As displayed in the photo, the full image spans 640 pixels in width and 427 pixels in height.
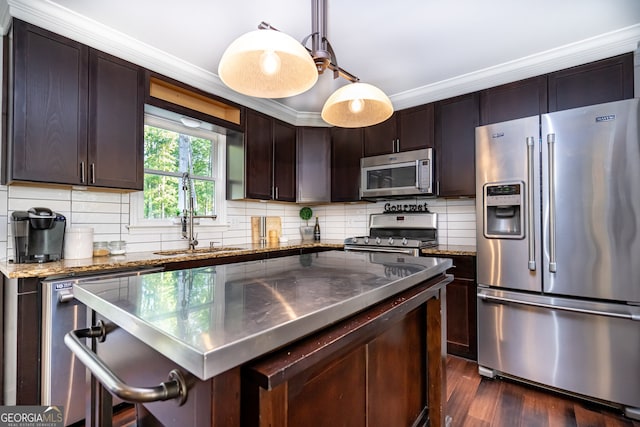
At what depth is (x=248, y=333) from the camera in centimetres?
58

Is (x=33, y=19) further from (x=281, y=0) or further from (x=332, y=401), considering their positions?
(x=332, y=401)

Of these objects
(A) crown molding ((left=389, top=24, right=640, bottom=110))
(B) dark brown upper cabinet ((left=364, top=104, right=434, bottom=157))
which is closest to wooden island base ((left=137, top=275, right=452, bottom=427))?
(B) dark brown upper cabinet ((left=364, top=104, right=434, bottom=157))

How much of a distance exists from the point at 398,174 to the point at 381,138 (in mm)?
475

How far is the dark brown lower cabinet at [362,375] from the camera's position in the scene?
62cm

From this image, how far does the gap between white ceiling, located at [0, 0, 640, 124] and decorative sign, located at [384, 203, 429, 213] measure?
1274 mm

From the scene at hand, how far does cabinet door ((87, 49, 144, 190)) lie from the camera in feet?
6.97

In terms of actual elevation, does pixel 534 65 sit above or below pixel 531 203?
above

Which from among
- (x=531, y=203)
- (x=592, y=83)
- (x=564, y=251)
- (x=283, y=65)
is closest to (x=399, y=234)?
(x=531, y=203)

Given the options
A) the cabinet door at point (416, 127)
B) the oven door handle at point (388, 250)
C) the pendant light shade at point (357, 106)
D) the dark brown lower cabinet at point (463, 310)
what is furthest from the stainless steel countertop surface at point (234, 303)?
the cabinet door at point (416, 127)

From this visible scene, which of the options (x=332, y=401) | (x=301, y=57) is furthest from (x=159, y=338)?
(x=301, y=57)

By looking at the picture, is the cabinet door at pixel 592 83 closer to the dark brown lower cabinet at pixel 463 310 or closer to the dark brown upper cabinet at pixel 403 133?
the dark brown upper cabinet at pixel 403 133

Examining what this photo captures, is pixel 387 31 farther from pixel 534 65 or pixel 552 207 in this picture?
pixel 552 207

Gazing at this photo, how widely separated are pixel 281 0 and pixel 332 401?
2100 millimetres

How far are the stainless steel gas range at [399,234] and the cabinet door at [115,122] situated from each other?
6.94 feet
